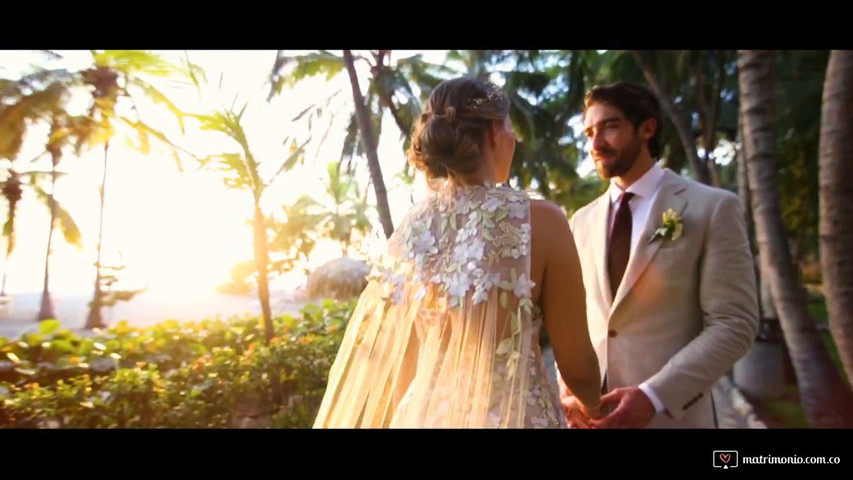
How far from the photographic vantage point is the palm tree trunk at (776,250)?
6.11ft

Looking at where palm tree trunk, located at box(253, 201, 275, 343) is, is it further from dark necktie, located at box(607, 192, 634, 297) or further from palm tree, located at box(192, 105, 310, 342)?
dark necktie, located at box(607, 192, 634, 297)

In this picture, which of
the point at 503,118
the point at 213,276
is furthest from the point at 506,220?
the point at 213,276

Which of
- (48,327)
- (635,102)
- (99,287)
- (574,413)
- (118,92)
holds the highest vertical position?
(118,92)

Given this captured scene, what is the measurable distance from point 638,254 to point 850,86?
102 centimetres

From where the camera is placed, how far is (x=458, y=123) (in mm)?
1289

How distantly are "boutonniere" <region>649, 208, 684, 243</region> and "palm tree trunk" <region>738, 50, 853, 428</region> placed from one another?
0.75 meters

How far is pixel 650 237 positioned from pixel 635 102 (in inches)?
13.2

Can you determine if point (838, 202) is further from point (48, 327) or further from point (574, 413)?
point (48, 327)

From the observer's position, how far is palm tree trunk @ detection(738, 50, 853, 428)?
1.86 metres

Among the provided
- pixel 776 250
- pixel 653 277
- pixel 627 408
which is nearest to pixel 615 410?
pixel 627 408

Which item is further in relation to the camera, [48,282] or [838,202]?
[48,282]

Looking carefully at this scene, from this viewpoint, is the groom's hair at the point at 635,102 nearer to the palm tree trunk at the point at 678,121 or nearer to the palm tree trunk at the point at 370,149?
the palm tree trunk at the point at 370,149

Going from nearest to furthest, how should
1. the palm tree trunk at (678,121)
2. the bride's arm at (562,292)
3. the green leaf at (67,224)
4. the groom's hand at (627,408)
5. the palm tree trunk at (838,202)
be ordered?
the bride's arm at (562,292) < the groom's hand at (627,408) < the palm tree trunk at (838,202) < the green leaf at (67,224) < the palm tree trunk at (678,121)


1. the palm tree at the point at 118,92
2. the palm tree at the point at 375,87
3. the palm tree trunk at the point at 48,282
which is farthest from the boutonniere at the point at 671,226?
the palm tree trunk at the point at 48,282
